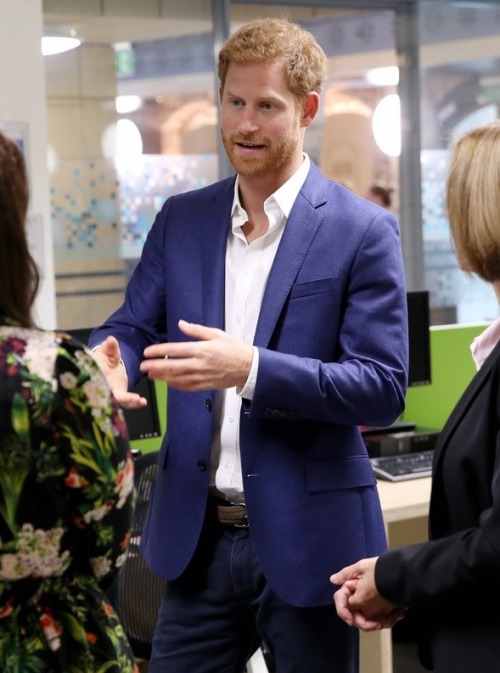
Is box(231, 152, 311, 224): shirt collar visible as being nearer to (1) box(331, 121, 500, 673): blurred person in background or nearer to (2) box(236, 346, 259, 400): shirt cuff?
(2) box(236, 346, 259, 400): shirt cuff

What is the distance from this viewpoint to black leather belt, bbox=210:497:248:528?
2.08 m

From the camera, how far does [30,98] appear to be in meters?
4.45

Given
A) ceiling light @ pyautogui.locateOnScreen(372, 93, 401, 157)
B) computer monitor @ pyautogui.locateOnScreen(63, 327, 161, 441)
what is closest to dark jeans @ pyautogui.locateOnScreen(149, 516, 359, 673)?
computer monitor @ pyautogui.locateOnScreen(63, 327, 161, 441)

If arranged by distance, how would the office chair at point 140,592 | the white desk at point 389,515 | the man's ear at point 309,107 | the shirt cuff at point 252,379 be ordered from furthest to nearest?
1. the white desk at point 389,515
2. the office chair at point 140,592
3. the man's ear at point 309,107
4. the shirt cuff at point 252,379

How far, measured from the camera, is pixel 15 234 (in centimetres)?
140

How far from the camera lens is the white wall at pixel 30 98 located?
4383 millimetres

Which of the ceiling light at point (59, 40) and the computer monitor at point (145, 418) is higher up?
the ceiling light at point (59, 40)

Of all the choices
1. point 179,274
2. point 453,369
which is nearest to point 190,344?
point 179,274

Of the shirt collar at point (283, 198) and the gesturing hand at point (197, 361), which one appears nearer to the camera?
the gesturing hand at point (197, 361)

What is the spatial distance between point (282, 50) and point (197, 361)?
650 millimetres

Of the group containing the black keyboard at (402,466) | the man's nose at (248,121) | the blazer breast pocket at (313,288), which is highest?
the man's nose at (248,121)

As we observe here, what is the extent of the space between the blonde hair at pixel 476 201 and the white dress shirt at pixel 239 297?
1.52ft

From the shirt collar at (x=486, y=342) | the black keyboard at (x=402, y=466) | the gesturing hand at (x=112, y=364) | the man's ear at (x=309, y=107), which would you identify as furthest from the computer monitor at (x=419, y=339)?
the shirt collar at (x=486, y=342)

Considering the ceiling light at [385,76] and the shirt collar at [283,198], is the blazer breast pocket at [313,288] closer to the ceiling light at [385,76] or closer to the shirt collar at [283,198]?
the shirt collar at [283,198]
